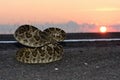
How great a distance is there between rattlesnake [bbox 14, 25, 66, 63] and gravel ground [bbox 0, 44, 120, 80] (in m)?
0.30

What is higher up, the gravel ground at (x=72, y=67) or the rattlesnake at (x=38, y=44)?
the rattlesnake at (x=38, y=44)

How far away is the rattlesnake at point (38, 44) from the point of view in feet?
54.1

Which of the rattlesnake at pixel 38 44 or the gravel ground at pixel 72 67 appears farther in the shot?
the rattlesnake at pixel 38 44

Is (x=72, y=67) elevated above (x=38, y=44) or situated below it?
below

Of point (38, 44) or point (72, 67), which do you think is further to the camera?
point (38, 44)

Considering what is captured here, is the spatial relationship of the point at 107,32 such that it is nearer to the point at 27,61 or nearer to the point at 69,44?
the point at 69,44

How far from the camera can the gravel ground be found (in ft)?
46.4

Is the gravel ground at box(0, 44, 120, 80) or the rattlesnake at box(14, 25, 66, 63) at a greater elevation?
the rattlesnake at box(14, 25, 66, 63)

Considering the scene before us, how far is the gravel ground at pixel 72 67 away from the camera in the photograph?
14.1 meters

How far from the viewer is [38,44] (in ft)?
53.8

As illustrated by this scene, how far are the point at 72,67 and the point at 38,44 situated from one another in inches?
55.6

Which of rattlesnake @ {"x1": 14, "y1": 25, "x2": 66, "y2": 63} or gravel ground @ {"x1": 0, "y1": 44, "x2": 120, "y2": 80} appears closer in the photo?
gravel ground @ {"x1": 0, "y1": 44, "x2": 120, "y2": 80}

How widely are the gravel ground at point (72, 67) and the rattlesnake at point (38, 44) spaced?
0.97 ft

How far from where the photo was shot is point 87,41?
A: 22.6 metres
